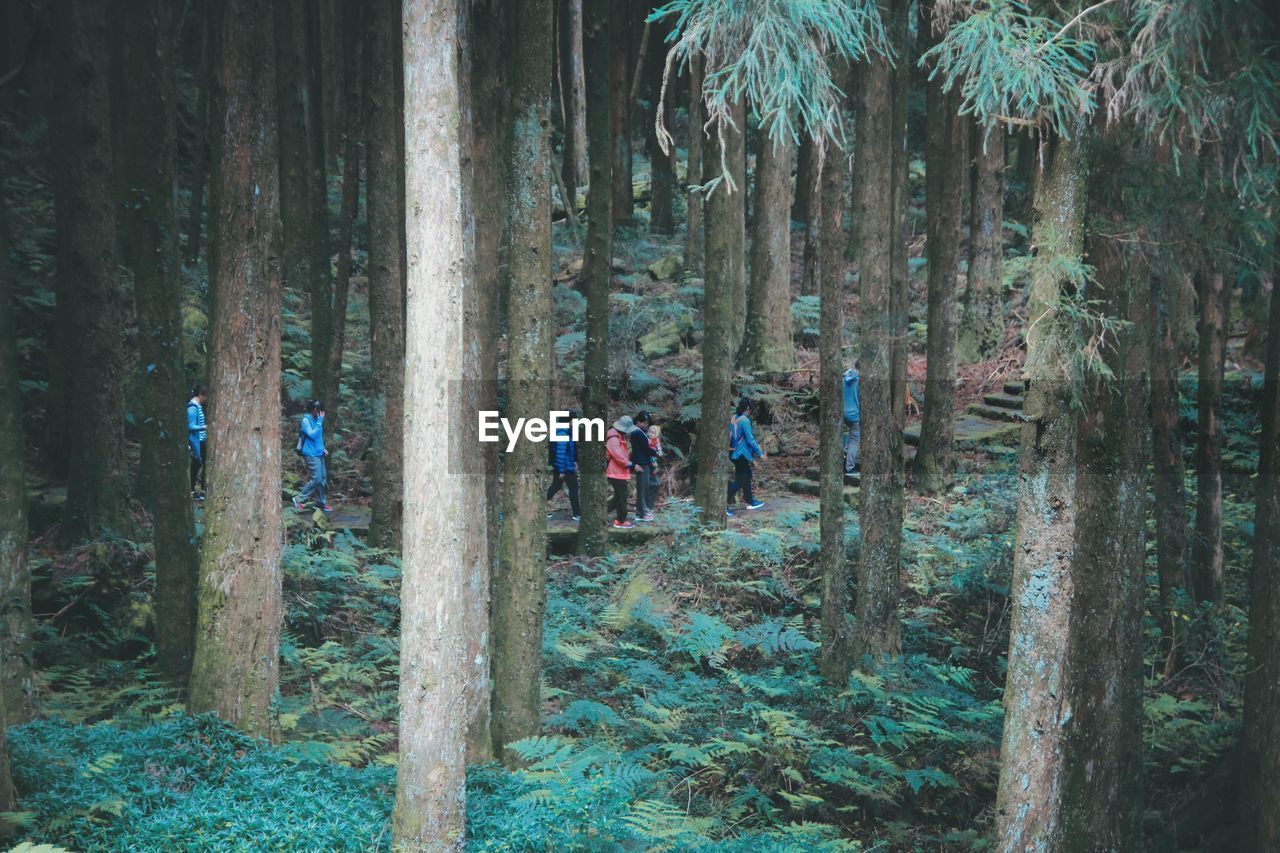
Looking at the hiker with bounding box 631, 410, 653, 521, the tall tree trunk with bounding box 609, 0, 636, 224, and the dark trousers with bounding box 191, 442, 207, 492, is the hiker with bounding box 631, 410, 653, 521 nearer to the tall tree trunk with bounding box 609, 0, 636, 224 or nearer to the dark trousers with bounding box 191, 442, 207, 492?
the dark trousers with bounding box 191, 442, 207, 492

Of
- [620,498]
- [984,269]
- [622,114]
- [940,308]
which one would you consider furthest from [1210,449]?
[622,114]

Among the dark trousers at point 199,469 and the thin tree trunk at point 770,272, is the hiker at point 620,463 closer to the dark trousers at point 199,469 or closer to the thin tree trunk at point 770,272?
the thin tree trunk at point 770,272

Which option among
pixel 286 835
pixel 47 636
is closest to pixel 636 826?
pixel 286 835

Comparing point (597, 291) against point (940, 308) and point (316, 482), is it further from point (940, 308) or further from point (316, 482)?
point (940, 308)

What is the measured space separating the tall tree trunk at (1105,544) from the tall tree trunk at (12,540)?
818 cm

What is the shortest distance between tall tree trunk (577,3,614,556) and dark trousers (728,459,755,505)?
3.12 m

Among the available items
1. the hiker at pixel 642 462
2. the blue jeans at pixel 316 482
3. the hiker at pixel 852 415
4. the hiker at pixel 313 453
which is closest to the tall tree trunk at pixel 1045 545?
the hiker at pixel 642 462

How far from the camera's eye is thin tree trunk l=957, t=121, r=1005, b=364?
67.4 ft

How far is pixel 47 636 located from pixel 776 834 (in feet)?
28.4

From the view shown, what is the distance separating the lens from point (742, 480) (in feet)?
56.8

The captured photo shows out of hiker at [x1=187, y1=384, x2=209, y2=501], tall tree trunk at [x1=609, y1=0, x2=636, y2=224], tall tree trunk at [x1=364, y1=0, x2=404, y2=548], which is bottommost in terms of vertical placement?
hiker at [x1=187, y1=384, x2=209, y2=501]

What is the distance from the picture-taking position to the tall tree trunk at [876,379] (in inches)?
411

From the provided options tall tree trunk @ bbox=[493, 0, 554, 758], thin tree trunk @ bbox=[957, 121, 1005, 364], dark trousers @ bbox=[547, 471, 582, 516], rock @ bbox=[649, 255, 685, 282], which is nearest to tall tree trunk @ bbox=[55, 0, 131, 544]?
dark trousers @ bbox=[547, 471, 582, 516]

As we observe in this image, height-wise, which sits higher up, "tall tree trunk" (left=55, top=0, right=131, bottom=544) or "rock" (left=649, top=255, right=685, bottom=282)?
"rock" (left=649, top=255, right=685, bottom=282)
